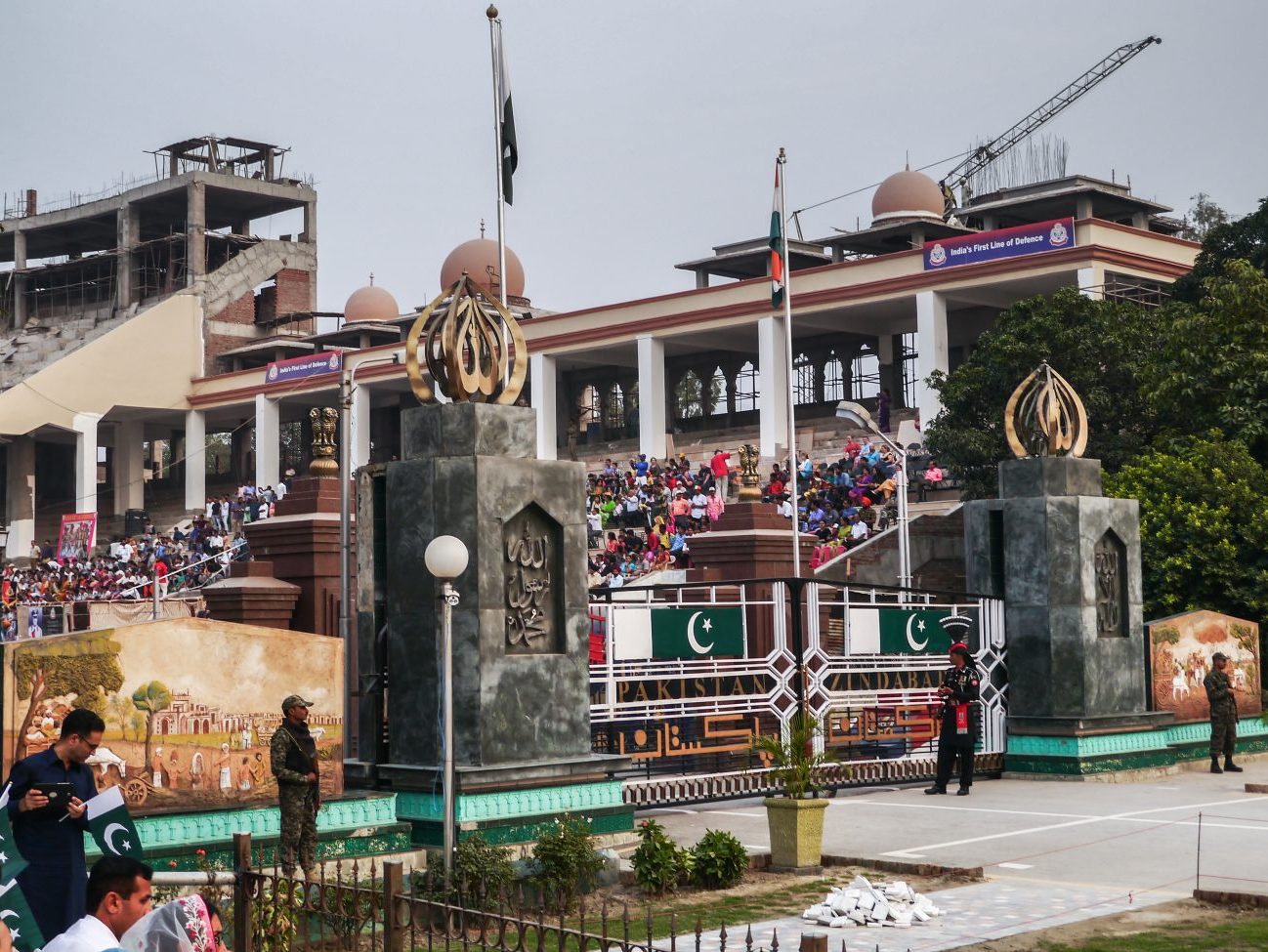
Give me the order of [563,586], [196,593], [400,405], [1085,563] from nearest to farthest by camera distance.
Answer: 1. [563,586]
2. [1085,563]
3. [196,593]
4. [400,405]

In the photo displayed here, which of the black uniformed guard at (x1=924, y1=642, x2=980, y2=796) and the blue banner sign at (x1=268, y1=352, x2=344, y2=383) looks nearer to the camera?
the black uniformed guard at (x1=924, y1=642, x2=980, y2=796)

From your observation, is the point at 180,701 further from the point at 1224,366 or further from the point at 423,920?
the point at 1224,366

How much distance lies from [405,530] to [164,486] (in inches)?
2033

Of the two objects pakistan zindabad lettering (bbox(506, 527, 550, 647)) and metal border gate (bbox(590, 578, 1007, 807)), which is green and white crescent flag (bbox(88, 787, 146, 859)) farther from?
metal border gate (bbox(590, 578, 1007, 807))

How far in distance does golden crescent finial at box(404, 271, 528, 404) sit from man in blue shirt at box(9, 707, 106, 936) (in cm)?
540

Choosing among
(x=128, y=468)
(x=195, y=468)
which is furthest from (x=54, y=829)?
(x=128, y=468)

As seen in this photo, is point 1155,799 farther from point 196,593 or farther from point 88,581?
point 88,581

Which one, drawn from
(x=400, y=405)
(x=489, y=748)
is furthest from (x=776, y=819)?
(x=400, y=405)

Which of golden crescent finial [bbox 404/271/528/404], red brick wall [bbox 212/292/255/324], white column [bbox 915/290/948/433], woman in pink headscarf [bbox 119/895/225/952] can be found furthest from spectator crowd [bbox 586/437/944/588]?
red brick wall [bbox 212/292/255/324]

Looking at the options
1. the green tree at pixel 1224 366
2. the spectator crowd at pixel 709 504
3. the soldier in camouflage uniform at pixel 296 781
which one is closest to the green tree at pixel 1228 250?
the green tree at pixel 1224 366

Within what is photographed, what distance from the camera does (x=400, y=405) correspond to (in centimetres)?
5650

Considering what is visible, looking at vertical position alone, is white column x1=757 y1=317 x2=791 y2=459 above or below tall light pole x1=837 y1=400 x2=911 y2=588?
above

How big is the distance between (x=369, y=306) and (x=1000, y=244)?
91.3 feet

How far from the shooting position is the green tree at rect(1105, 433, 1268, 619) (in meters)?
25.3
